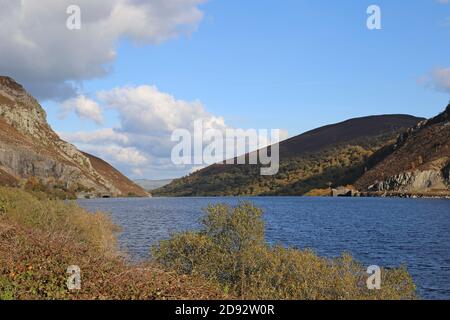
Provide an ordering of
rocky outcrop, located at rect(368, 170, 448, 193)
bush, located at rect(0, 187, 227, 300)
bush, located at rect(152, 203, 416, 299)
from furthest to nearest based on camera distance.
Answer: rocky outcrop, located at rect(368, 170, 448, 193), bush, located at rect(152, 203, 416, 299), bush, located at rect(0, 187, 227, 300)

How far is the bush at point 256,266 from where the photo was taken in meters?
19.4

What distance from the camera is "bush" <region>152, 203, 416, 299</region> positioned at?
19391 millimetres

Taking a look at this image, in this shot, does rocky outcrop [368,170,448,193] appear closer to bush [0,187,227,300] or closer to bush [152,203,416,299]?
bush [152,203,416,299]

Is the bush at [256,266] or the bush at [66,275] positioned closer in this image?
the bush at [66,275]

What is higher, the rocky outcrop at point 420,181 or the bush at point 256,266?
the rocky outcrop at point 420,181

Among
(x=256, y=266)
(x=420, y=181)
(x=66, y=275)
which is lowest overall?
(x=256, y=266)

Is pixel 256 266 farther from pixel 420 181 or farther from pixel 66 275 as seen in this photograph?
pixel 420 181

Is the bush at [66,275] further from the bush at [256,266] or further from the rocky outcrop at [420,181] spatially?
the rocky outcrop at [420,181]

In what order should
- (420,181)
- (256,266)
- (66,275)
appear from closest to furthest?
(66,275) < (256,266) < (420,181)

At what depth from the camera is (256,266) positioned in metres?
22.2

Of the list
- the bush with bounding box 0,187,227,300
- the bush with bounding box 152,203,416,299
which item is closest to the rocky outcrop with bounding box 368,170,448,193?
the bush with bounding box 152,203,416,299

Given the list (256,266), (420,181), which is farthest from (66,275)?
(420,181)

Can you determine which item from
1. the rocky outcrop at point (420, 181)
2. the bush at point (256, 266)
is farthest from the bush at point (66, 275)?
the rocky outcrop at point (420, 181)
